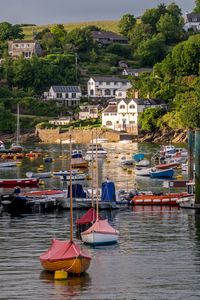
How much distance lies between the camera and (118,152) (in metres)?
131

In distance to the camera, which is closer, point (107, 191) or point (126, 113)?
point (107, 191)

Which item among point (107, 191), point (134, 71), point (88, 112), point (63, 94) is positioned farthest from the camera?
point (134, 71)

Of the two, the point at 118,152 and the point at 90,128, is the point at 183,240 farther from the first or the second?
the point at 90,128

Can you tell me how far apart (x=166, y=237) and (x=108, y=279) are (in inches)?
423

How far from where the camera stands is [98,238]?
48.0 meters

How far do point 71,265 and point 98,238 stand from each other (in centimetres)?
704

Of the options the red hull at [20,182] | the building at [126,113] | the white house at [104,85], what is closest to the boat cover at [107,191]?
the red hull at [20,182]

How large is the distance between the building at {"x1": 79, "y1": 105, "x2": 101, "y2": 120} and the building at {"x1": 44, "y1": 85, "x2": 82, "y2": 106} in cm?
541

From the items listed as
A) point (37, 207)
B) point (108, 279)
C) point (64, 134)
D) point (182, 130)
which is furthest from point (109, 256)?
point (64, 134)

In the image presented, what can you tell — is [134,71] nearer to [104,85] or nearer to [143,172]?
[104,85]

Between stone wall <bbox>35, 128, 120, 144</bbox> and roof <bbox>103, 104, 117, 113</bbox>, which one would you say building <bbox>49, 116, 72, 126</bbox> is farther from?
roof <bbox>103, 104, 117, 113</bbox>

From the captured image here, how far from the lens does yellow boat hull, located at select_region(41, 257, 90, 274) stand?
40969mm

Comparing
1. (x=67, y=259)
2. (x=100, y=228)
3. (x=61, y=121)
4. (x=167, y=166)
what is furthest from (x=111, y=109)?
(x=67, y=259)

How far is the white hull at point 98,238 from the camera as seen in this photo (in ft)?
157
